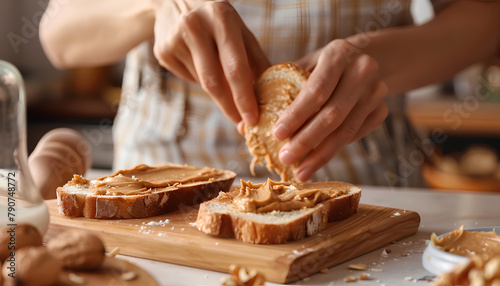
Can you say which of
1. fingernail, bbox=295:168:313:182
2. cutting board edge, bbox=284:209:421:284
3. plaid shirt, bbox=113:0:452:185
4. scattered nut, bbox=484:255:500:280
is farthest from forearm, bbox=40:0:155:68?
scattered nut, bbox=484:255:500:280

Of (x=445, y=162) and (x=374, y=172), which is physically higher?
(x=374, y=172)

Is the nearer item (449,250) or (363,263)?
(449,250)

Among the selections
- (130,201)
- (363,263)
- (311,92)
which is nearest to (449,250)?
(363,263)

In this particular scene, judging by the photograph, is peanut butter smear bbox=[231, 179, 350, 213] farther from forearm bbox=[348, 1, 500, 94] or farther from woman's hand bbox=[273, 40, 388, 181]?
forearm bbox=[348, 1, 500, 94]

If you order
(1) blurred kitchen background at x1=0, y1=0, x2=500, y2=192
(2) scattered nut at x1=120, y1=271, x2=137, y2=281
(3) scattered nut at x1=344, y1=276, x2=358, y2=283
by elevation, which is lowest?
(1) blurred kitchen background at x1=0, y1=0, x2=500, y2=192

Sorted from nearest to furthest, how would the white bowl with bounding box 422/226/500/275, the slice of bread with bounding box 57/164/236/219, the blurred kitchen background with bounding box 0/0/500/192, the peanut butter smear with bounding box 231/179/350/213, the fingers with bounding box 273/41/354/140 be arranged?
the white bowl with bounding box 422/226/500/275
the peanut butter smear with bounding box 231/179/350/213
the slice of bread with bounding box 57/164/236/219
the fingers with bounding box 273/41/354/140
the blurred kitchen background with bounding box 0/0/500/192

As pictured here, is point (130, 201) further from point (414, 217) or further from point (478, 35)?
point (478, 35)

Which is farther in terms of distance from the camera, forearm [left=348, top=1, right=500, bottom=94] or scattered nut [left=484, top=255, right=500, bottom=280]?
forearm [left=348, top=1, right=500, bottom=94]

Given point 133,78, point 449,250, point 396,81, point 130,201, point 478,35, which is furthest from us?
point 133,78
